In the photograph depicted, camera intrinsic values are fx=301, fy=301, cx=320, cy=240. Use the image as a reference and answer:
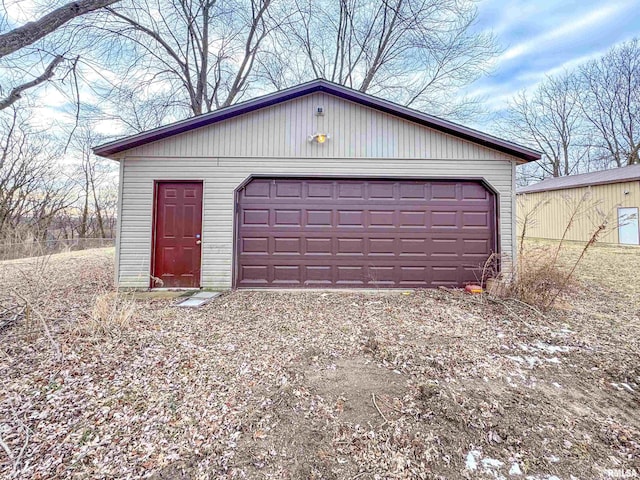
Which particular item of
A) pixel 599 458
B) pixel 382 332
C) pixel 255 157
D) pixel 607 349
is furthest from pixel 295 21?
pixel 599 458

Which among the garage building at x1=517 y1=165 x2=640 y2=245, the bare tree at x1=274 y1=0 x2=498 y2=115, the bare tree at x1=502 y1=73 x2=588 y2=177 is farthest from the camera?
the bare tree at x1=502 y1=73 x2=588 y2=177

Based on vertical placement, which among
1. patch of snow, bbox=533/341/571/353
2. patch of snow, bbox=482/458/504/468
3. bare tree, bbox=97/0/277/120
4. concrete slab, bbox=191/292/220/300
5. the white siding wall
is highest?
bare tree, bbox=97/0/277/120

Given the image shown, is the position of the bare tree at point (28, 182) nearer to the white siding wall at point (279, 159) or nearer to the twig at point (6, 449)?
the white siding wall at point (279, 159)

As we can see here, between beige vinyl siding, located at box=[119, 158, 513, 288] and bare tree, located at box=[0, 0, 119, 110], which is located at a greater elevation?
bare tree, located at box=[0, 0, 119, 110]

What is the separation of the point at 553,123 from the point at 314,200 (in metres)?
26.8

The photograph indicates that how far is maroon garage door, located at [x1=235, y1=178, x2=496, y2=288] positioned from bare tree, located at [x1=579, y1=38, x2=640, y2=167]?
23.7m

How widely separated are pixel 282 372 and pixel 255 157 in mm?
4479

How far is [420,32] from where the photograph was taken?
1129cm

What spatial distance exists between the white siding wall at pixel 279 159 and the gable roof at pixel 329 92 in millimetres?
122

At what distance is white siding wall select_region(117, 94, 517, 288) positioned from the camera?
6.00 m

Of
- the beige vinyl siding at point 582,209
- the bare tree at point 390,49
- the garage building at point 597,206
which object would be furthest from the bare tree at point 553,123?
the bare tree at point 390,49

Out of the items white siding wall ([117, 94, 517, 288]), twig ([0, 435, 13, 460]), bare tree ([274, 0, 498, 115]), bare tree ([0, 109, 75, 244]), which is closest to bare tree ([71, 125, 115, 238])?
bare tree ([0, 109, 75, 244])

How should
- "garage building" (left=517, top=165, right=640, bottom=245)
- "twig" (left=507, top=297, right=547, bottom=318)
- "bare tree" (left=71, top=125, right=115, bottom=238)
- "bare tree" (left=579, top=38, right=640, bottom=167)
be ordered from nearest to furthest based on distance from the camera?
"twig" (left=507, top=297, right=547, bottom=318)
"garage building" (left=517, top=165, right=640, bottom=245)
"bare tree" (left=71, top=125, right=115, bottom=238)
"bare tree" (left=579, top=38, right=640, bottom=167)

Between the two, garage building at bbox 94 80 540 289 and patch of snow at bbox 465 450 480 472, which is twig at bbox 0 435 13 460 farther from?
garage building at bbox 94 80 540 289
